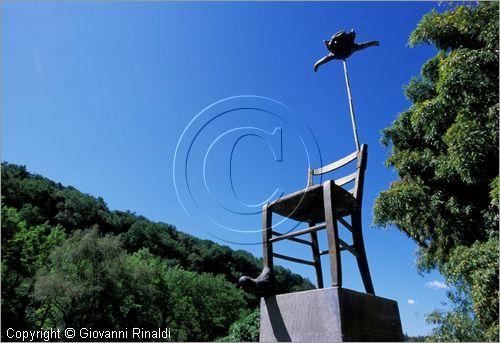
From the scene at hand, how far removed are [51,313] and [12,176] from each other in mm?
17531

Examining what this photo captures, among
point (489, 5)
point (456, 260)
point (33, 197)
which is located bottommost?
point (456, 260)

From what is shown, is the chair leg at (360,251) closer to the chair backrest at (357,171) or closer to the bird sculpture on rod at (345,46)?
the chair backrest at (357,171)

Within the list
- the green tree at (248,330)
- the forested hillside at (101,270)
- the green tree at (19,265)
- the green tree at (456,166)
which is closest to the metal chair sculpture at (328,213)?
the green tree at (456,166)

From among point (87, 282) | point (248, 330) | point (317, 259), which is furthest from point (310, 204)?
point (87, 282)

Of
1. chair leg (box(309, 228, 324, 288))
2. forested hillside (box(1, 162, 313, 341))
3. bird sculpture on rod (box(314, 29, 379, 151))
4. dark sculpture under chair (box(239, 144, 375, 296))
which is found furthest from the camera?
forested hillside (box(1, 162, 313, 341))

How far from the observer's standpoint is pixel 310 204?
3.37 m

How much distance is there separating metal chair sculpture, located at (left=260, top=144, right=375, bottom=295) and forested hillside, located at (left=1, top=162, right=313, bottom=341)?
12991mm

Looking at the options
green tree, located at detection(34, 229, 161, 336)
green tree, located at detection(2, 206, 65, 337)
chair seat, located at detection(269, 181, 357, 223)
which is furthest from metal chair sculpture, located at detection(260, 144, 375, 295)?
green tree, located at detection(34, 229, 161, 336)

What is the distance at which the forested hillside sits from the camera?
70.1ft

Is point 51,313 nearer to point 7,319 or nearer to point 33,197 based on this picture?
point 7,319

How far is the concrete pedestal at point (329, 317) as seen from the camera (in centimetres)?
243

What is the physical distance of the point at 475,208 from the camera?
8.23m

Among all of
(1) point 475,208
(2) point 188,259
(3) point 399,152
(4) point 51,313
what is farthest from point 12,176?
→ (1) point 475,208

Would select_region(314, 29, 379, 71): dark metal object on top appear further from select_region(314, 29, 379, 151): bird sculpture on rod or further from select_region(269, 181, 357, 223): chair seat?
select_region(269, 181, 357, 223): chair seat
